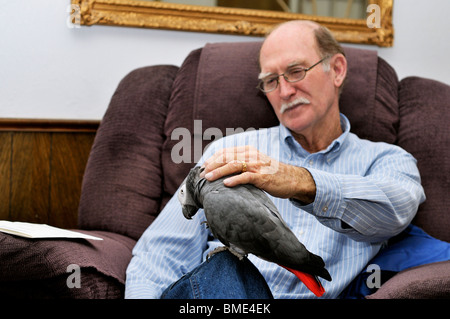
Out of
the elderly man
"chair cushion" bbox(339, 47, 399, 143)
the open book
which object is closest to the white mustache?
the elderly man

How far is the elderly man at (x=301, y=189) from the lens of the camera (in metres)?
0.82

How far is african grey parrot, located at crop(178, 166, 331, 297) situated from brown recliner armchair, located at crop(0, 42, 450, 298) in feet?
1.69

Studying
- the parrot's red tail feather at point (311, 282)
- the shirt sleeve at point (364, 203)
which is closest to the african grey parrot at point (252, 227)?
the parrot's red tail feather at point (311, 282)

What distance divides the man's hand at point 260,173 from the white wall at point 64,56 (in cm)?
104

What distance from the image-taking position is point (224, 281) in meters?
0.78

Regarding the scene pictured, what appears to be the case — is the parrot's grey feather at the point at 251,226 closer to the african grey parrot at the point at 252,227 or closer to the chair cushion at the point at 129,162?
the african grey parrot at the point at 252,227

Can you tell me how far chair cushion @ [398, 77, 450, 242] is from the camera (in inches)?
50.3

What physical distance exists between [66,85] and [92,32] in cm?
22

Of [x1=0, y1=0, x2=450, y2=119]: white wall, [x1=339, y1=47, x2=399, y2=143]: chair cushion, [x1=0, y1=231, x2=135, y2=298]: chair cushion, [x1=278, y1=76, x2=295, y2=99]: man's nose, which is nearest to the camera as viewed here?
[x1=0, y1=231, x2=135, y2=298]: chair cushion

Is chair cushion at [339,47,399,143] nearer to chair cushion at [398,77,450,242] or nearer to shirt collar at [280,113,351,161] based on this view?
chair cushion at [398,77,450,242]

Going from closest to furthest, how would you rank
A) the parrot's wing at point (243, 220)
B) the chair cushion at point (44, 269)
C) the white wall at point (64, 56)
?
the parrot's wing at point (243, 220), the chair cushion at point (44, 269), the white wall at point (64, 56)

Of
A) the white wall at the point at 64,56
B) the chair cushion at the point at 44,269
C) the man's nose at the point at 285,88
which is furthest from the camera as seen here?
the white wall at the point at 64,56

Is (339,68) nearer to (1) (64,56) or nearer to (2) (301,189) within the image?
(2) (301,189)

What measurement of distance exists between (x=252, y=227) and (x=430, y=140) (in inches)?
33.7
